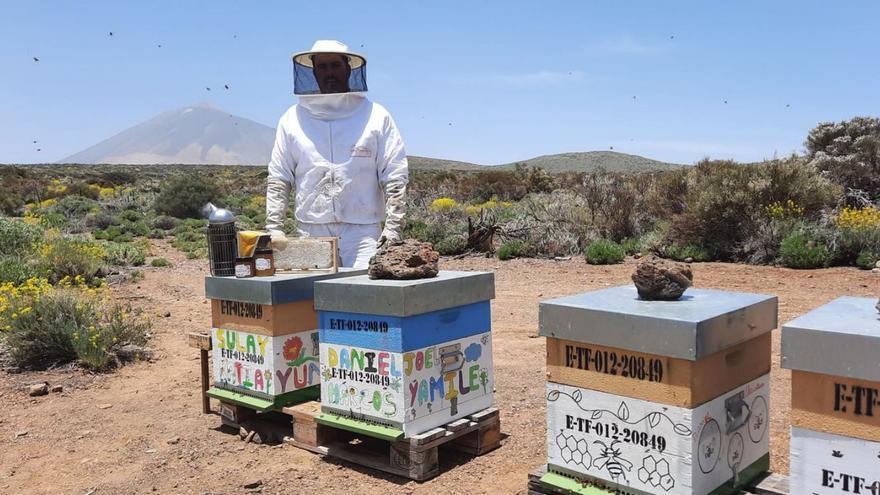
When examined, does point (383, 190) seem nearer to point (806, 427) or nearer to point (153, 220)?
point (806, 427)

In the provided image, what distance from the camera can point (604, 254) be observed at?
13359 mm

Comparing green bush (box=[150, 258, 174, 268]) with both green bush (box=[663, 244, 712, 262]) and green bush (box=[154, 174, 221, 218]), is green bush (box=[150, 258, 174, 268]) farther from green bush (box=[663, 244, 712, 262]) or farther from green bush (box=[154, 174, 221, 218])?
green bush (box=[154, 174, 221, 218])

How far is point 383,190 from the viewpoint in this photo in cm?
554

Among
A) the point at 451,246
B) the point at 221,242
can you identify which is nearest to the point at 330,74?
the point at 221,242

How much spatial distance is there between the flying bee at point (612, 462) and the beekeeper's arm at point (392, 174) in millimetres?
2654

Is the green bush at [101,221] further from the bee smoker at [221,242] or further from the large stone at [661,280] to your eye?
the large stone at [661,280]

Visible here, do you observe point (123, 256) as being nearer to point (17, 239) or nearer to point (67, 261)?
point (17, 239)

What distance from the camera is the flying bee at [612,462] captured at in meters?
2.98

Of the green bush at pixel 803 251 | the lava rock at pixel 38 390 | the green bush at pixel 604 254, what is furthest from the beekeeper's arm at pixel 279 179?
the green bush at pixel 803 251

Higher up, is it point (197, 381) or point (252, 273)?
point (252, 273)

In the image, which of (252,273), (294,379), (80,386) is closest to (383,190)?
(252,273)

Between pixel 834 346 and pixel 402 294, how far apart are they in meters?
2.00

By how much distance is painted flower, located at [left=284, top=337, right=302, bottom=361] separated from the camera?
4.50 m

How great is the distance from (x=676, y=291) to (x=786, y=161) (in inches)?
484
